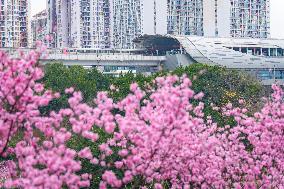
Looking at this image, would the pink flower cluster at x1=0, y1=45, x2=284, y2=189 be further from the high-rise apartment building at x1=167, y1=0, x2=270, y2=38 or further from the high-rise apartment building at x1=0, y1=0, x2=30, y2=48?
the high-rise apartment building at x1=0, y1=0, x2=30, y2=48

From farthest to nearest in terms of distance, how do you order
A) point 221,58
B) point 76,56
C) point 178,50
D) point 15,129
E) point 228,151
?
point 178,50
point 221,58
point 76,56
point 228,151
point 15,129

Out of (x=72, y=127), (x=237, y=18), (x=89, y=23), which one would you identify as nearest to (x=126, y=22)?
(x=89, y=23)

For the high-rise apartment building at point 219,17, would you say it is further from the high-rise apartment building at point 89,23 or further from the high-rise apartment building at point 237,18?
the high-rise apartment building at point 89,23

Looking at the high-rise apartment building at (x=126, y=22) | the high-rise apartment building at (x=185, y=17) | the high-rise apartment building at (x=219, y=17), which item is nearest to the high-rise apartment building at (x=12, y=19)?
the high-rise apartment building at (x=126, y=22)

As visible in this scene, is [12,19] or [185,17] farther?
[12,19]

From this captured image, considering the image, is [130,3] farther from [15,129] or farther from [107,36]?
[15,129]

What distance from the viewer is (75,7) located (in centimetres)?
11794

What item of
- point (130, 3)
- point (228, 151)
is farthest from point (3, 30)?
point (228, 151)

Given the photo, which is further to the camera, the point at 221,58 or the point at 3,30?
the point at 3,30

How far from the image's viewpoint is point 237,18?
395ft

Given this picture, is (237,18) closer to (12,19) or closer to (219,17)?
(219,17)

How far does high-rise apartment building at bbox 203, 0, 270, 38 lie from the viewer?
384ft

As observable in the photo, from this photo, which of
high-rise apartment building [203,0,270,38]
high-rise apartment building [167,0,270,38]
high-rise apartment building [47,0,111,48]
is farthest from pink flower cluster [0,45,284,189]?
high-rise apartment building [203,0,270,38]

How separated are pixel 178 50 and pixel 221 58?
1096cm
